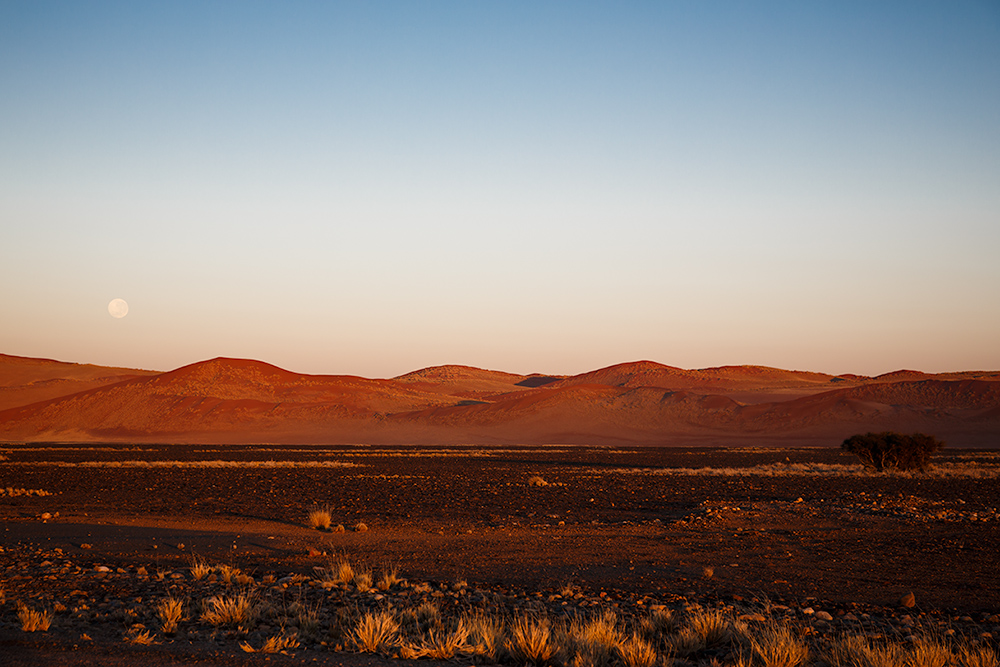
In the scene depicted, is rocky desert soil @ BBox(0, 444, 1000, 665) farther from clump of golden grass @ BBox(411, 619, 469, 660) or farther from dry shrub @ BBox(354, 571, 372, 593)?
clump of golden grass @ BBox(411, 619, 469, 660)

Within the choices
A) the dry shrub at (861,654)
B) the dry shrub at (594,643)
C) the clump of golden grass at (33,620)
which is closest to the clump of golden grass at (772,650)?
the dry shrub at (861,654)

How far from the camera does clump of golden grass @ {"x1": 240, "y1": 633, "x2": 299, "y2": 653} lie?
22.5 ft

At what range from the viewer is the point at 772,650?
6.70m

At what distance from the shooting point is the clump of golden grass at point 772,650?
6.57 m

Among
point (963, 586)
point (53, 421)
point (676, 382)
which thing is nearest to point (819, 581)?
point (963, 586)

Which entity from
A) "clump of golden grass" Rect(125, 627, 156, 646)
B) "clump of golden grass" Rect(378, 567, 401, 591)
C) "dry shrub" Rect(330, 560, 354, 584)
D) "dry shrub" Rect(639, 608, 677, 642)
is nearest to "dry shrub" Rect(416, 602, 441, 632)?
"clump of golden grass" Rect(378, 567, 401, 591)

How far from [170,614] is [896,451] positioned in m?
37.7

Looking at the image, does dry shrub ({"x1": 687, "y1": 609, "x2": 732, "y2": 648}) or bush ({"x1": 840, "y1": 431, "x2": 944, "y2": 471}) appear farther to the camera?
bush ({"x1": 840, "y1": 431, "x2": 944, "y2": 471})

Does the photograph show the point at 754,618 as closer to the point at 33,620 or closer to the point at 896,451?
the point at 33,620

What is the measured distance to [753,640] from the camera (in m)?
6.91

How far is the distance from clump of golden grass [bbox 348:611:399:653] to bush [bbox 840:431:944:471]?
36.0 m

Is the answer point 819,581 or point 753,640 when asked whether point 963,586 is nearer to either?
point 819,581

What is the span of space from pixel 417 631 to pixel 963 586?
825cm

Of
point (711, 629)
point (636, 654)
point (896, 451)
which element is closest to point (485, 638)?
→ point (636, 654)
